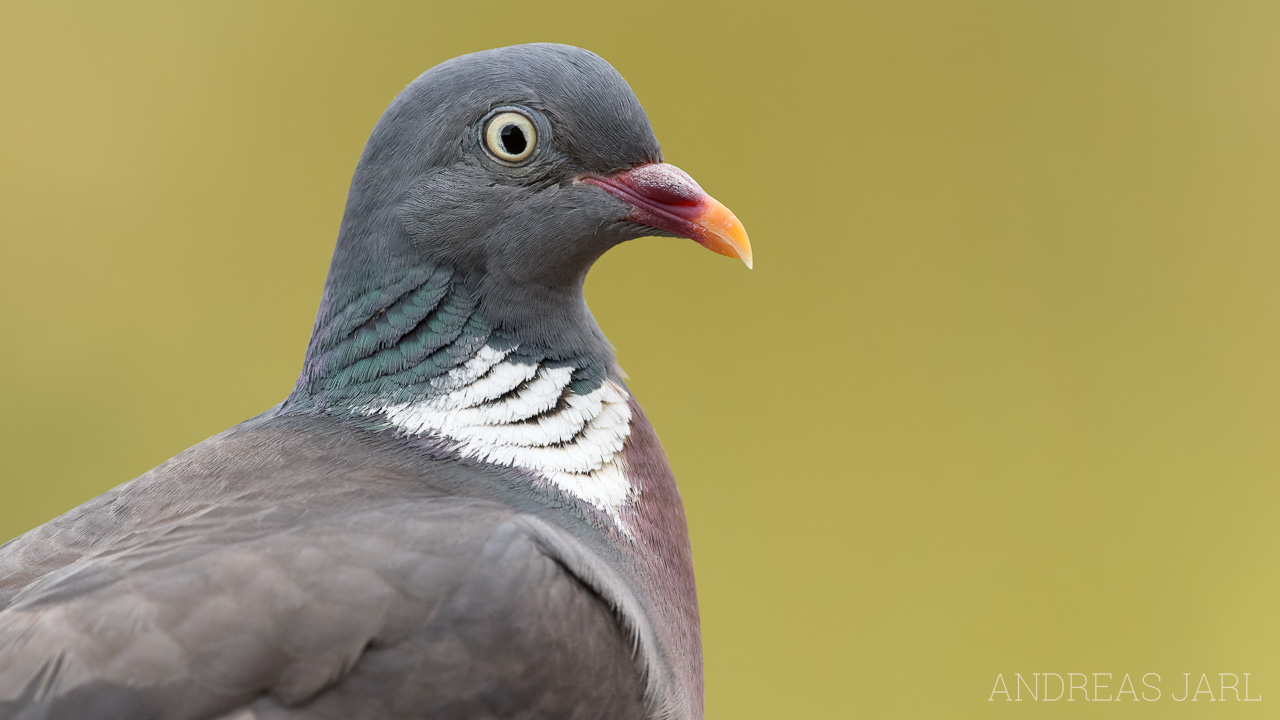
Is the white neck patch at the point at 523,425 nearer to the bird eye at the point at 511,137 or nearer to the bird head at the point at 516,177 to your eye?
the bird head at the point at 516,177

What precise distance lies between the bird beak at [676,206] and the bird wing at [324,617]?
21.3 inches

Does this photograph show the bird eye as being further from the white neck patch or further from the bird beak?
the white neck patch

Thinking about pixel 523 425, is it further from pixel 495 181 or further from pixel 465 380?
pixel 495 181

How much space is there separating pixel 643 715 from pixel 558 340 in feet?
2.12

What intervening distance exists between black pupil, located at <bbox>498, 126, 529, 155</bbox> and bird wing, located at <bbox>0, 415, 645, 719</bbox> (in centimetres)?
57

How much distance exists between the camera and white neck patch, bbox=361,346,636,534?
206cm

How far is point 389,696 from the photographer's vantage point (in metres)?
1.70

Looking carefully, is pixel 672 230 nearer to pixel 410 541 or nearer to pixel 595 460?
pixel 595 460

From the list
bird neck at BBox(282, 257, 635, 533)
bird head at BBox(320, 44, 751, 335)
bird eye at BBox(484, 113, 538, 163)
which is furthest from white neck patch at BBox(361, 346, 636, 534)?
bird eye at BBox(484, 113, 538, 163)

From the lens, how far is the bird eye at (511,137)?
2.05m

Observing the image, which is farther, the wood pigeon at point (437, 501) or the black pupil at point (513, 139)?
the black pupil at point (513, 139)

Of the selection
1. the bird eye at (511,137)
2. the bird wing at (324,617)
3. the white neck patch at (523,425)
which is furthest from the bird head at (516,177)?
the bird wing at (324,617)

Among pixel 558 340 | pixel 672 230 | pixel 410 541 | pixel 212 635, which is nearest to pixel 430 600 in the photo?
pixel 410 541

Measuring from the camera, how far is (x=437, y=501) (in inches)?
75.2
